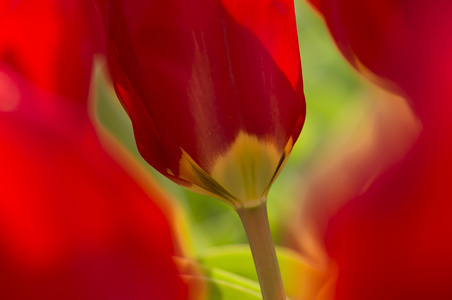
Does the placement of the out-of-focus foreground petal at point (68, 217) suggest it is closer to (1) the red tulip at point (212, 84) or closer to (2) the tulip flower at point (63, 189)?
(2) the tulip flower at point (63, 189)

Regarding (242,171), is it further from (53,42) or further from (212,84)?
(53,42)

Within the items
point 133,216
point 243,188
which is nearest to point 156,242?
point 133,216

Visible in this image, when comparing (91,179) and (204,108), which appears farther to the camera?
(91,179)

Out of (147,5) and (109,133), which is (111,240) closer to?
(109,133)

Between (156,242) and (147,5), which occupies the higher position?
(147,5)

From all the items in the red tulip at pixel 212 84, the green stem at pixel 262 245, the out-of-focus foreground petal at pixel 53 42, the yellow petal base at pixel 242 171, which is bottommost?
the green stem at pixel 262 245

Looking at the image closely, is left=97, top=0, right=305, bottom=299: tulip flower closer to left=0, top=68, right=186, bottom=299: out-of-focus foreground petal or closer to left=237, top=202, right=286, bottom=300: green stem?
left=237, top=202, right=286, bottom=300: green stem

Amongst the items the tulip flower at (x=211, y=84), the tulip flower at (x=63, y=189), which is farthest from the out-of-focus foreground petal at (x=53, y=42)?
the tulip flower at (x=211, y=84)

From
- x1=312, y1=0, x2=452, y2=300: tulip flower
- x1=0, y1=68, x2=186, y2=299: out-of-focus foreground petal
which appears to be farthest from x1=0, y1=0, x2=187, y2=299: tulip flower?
x1=312, y1=0, x2=452, y2=300: tulip flower
